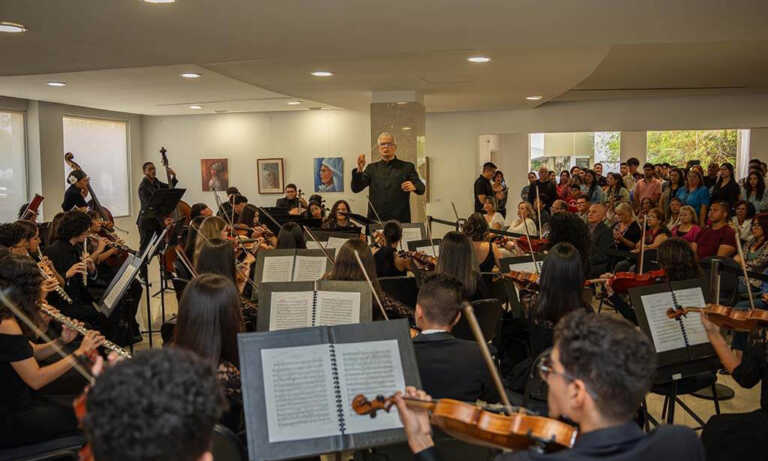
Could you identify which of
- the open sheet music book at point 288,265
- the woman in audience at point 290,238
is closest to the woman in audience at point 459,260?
the open sheet music book at point 288,265

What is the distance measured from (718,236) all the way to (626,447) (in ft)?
17.5

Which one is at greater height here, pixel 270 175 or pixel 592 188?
pixel 270 175

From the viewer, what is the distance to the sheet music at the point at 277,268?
4.48 metres

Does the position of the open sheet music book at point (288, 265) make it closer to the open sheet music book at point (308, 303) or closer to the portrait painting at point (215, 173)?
the open sheet music book at point (308, 303)

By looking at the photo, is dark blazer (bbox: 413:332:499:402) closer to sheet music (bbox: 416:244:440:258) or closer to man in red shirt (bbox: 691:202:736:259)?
sheet music (bbox: 416:244:440:258)

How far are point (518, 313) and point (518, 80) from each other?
14.3 feet

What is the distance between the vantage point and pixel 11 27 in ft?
13.2

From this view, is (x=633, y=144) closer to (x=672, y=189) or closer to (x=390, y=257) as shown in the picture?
(x=672, y=189)

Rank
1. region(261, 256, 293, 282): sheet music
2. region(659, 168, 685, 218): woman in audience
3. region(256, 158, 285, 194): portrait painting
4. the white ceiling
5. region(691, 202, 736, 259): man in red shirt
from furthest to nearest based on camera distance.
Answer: region(256, 158, 285, 194): portrait painting < region(659, 168, 685, 218): woman in audience < region(691, 202, 736, 259): man in red shirt < region(261, 256, 293, 282): sheet music < the white ceiling

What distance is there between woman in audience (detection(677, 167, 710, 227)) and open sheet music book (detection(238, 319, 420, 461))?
7759 millimetres

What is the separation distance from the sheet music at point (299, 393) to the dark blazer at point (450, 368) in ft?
1.76

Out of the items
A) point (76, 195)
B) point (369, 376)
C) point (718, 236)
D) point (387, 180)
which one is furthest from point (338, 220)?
point (369, 376)

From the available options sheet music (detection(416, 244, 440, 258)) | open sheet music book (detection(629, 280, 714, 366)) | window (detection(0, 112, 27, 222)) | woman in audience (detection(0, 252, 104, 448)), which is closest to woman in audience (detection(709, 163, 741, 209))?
sheet music (detection(416, 244, 440, 258))

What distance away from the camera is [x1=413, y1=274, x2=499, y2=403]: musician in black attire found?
8.38 ft
